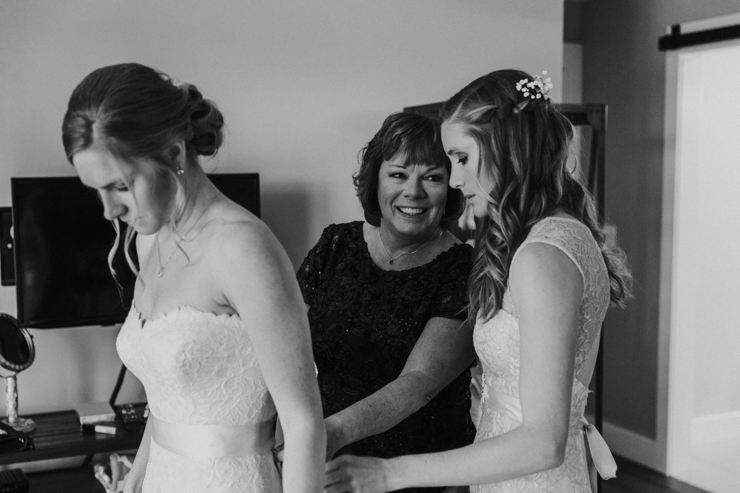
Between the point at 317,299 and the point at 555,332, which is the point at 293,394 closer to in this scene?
the point at 555,332

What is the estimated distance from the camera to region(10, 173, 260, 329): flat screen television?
10.2 ft

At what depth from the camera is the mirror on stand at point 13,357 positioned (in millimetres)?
3073

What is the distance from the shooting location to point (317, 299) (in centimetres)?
224

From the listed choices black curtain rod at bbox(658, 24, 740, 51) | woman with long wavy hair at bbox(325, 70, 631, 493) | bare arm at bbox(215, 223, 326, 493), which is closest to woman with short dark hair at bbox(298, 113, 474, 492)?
woman with long wavy hair at bbox(325, 70, 631, 493)

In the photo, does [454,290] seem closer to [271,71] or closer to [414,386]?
[414,386]

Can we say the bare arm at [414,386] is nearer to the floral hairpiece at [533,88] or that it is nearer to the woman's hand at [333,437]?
the woman's hand at [333,437]

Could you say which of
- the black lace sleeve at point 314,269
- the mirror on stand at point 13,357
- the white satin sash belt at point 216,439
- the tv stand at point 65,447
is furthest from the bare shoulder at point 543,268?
the mirror on stand at point 13,357

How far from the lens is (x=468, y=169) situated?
169cm

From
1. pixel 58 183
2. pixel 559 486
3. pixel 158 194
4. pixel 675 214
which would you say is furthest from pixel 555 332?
pixel 675 214

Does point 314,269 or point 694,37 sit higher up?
point 694,37

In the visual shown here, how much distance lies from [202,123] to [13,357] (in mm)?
1978

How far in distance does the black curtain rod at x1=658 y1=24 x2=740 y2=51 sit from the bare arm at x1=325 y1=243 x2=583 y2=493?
10.0 ft

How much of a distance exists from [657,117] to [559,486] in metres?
3.27

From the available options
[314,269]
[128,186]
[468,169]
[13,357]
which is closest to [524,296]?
[468,169]
